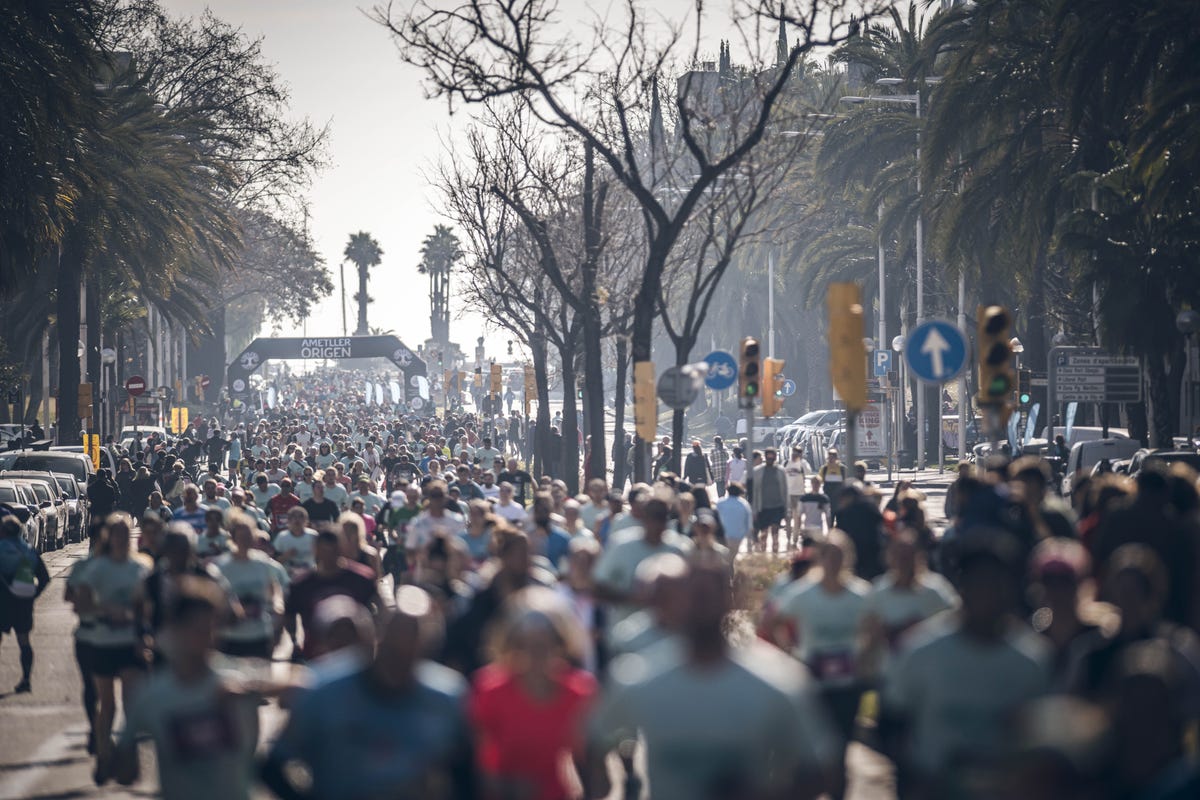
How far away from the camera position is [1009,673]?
633 centimetres

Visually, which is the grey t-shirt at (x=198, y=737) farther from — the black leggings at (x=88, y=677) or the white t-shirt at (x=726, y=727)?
the black leggings at (x=88, y=677)

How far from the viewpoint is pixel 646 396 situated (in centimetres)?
2423

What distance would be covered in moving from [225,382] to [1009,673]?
4615 inches

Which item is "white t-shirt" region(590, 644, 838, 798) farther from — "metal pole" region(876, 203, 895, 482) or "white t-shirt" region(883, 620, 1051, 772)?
"metal pole" region(876, 203, 895, 482)

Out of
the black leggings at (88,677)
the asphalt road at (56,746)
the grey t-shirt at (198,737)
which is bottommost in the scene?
the asphalt road at (56,746)

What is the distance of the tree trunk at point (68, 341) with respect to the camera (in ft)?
139

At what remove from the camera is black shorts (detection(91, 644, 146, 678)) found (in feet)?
39.1

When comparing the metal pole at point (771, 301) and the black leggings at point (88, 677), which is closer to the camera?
the black leggings at point (88, 677)

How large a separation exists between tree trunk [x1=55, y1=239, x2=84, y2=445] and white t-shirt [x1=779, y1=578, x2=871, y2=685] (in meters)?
32.6

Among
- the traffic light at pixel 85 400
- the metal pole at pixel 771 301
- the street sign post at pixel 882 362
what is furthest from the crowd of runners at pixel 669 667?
the metal pole at pixel 771 301

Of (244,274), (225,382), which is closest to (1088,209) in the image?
(244,274)

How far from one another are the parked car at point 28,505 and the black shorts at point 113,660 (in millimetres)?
Answer: 14584

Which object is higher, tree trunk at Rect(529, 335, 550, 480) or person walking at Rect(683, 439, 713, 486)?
tree trunk at Rect(529, 335, 550, 480)

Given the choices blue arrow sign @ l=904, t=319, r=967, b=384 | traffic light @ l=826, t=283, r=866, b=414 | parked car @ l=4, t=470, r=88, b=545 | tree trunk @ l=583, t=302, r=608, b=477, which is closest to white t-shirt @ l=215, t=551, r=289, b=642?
traffic light @ l=826, t=283, r=866, b=414
